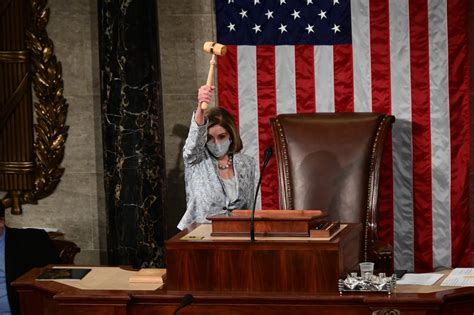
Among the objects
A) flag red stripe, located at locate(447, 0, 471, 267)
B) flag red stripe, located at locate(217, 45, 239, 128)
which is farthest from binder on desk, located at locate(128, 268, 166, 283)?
flag red stripe, located at locate(447, 0, 471, 267)

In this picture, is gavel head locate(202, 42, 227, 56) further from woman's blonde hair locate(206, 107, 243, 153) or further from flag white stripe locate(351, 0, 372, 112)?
flag white stripe locate(351, 0, 372, 112)

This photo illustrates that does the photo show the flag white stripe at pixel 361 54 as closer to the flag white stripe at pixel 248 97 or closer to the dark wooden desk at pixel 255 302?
the flag white stripe at pixel 248 97

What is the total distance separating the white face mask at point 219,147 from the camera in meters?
7.42

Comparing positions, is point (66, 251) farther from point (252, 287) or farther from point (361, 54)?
point (252, 287)

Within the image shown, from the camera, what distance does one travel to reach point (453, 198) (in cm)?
894

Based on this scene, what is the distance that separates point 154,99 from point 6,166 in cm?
158

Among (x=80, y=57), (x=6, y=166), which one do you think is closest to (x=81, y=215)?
(x=6, y=166)

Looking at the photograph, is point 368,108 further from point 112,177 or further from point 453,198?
point 112,177

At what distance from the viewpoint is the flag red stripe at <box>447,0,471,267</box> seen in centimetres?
877

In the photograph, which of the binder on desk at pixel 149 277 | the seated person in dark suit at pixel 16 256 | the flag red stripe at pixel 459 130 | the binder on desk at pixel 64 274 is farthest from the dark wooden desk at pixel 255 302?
the flag red stripe at pixel 459 130

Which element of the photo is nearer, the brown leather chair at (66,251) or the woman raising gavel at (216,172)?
the woman raising gavel at (216,172)

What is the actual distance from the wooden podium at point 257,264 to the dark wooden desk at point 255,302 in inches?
2.3

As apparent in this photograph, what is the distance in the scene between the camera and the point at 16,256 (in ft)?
24.8

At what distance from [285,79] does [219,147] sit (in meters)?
1.86
